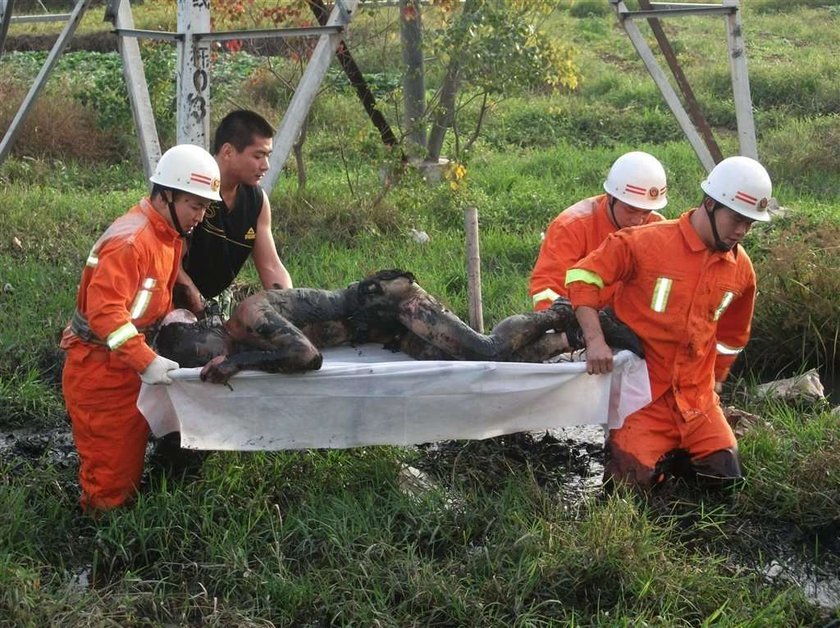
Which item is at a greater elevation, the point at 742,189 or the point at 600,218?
the point at 742,189

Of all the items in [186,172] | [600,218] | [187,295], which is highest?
[186,172]

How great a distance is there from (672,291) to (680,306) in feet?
0.24

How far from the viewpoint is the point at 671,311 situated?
4.45 meters

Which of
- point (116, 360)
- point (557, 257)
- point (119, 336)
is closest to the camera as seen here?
point (119, 336)

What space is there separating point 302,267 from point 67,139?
15.4 feet

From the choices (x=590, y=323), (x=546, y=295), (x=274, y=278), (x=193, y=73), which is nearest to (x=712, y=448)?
(x=590, y=323)

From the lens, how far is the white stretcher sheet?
426 cm

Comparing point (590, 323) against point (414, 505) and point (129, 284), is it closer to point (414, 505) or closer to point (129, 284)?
point (414, 505)

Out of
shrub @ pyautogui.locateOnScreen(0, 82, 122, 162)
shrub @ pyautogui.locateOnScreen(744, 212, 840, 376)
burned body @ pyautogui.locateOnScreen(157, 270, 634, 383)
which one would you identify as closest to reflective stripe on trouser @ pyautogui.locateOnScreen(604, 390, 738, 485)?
burned body @ pyautogui.locateOnScreen(157, 270, 634, 383)

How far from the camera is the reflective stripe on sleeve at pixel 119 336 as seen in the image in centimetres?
398

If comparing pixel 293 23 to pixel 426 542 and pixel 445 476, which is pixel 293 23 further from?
pixel 426 542

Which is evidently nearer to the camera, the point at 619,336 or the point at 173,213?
the point at 173,213

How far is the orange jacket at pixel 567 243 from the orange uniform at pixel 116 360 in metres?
1.75

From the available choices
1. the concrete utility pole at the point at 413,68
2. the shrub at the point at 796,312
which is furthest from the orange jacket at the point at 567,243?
the concrete utility pole at the point at 413,68
